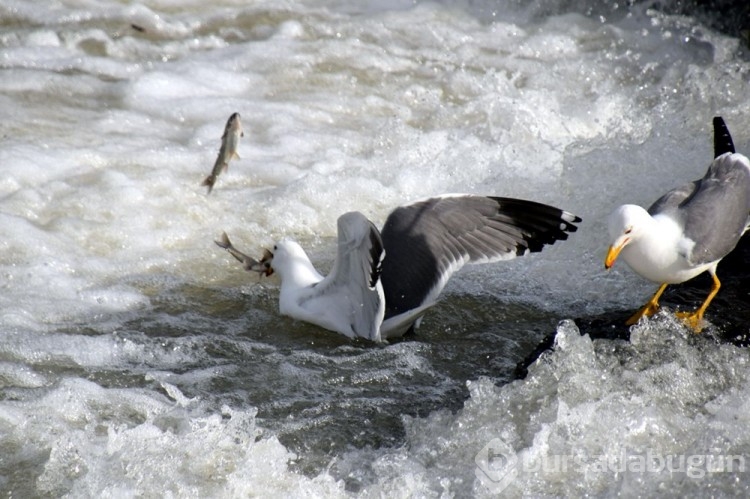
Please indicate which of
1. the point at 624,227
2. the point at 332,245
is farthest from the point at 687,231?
the point at 332,245

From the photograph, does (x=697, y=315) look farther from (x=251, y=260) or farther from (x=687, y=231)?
(x=251, y=260)

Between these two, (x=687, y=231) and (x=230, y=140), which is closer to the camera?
(x=687, y=231)

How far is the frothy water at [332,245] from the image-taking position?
3.26 metres

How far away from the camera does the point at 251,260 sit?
4746 millimetres

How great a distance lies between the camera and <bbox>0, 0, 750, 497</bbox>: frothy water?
3.26 metres

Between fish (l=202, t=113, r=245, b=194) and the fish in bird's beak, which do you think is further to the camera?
the fish in bird's beak

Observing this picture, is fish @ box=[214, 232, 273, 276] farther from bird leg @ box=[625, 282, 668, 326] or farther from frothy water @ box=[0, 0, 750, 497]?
bird leg @ box=[625, 282, 668, 326]

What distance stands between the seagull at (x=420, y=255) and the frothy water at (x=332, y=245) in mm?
141

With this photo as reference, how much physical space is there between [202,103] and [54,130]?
106cm

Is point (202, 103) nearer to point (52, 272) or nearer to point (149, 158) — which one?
point (149, 158)

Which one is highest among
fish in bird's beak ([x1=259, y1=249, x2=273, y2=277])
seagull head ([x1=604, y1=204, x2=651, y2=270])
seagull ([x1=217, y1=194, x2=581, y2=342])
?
seagull head ([x1=604, y1=204, x2=651, y2=270])

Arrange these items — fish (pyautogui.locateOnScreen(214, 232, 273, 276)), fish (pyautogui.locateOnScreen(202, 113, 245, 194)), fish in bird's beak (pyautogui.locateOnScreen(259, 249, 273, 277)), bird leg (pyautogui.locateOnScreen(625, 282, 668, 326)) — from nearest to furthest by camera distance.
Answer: bird leg (pyautogui.locateOnScreen(625, 282, 668, 326)), fish (pyautogui.locateOnScreen(202, 113, 245, 194)), fish (pyautogui.locateOnScreen(214, 232, 273, 276)), fish in bird's beak (pyautogui.locateOnScreen(259, 249, 273, 277))

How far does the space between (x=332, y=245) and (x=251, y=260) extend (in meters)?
0.73

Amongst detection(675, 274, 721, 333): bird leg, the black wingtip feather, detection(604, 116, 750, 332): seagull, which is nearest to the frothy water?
detection(675, 274, 721, 333): bird leg
